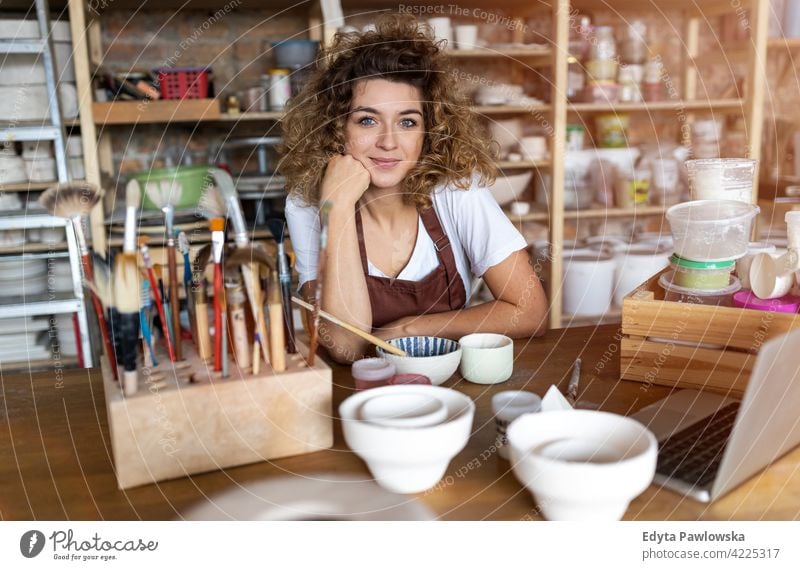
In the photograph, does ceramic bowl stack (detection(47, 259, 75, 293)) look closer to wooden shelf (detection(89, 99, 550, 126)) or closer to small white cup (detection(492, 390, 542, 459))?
wooden shelf (detection(89, 99, 550, 126))

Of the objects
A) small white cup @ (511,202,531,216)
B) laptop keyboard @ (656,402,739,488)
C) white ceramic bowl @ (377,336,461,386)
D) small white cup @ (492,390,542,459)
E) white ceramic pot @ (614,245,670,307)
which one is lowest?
white ceramic pot @ (614,245,670,307)

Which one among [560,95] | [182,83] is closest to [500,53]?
[560,95]

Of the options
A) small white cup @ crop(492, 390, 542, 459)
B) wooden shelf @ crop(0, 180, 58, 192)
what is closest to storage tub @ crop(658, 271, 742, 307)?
small white cup @ crop(492, 390, 542, 459)

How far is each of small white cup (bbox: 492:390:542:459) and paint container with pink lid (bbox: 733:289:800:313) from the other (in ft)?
0.83

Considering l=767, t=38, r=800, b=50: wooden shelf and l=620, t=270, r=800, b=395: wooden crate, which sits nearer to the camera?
l=620, t=270, r=800, b=395: wooden crate

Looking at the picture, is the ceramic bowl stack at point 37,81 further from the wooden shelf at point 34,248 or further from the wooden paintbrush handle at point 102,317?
the wooden paintbrush handle at point 102,317

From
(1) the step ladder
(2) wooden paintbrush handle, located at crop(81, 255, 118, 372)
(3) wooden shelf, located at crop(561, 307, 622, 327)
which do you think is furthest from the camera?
(3) wooden shelf, located at crop(561, 307, 622, 327)

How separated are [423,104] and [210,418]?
0.71 m

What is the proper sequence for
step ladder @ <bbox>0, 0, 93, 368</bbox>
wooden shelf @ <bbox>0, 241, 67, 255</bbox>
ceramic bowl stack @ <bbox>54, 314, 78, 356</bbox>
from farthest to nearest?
ceramic bowl stack @ <bbox>54, 314, 78, 356</bbox>, wooden shelf @ <bbox>0, 241, 67, 255</bbox>, step ladder @ <bbox>0, 0, 93, 368</bbox>

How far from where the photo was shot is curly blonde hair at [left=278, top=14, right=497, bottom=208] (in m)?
1.08

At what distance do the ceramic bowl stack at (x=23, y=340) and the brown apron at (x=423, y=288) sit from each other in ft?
3.48

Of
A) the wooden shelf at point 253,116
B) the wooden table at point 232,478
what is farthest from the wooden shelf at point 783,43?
the wooden table at point 232,478
